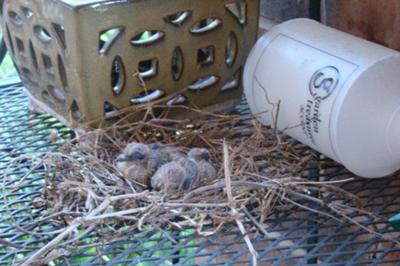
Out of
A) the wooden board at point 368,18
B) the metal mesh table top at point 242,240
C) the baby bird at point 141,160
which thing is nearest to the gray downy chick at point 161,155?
the baby bird at point 141,160

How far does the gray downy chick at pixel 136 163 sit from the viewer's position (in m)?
0.88

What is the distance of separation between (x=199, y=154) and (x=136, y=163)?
0.08m

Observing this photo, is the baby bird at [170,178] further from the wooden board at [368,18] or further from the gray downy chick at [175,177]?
the wooden board at [368,18]

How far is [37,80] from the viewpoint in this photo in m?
1.10

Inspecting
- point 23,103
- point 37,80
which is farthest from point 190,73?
point 23,103

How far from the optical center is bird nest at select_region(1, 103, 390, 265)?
0.78m

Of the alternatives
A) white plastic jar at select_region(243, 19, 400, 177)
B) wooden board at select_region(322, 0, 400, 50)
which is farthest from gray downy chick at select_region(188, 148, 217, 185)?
wooden board at select_region(322, 0, 400, 50)

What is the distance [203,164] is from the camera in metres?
0.89

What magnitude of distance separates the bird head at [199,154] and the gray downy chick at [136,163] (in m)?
0.05

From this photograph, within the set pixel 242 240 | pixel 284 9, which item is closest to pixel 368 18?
Answer: pixel 284 9

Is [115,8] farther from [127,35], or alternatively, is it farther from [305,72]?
[305,72]

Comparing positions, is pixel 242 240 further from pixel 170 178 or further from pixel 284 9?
pixel 284 9

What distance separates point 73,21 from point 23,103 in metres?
0.36

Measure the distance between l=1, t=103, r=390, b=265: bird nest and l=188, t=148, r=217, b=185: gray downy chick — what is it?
0.01 m
